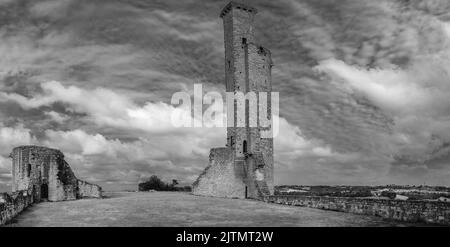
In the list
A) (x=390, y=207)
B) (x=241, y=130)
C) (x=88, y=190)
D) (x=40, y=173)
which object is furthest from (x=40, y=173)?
(x=390, y=207)

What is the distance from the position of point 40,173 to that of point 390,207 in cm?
2061

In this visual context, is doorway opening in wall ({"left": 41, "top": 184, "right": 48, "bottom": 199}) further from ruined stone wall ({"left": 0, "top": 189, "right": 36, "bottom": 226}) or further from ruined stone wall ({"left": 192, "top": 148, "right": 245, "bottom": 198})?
ruined stone wall ({"left": 192, "top": 148, "right": 245, "bottom": 198})

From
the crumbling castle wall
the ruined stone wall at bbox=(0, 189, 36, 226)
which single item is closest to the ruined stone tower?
the crumbling castle wall

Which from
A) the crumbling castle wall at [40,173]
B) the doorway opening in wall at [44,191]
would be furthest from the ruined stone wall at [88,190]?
the doorway opening in wall at [44,191]

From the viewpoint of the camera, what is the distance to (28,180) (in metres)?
24.1

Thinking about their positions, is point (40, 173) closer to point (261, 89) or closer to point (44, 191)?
point (44, 191)

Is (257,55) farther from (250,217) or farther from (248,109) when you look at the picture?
(250,217)

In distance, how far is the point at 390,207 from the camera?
1414cm

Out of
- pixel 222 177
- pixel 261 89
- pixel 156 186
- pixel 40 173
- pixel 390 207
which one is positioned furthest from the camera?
pixel 156 186

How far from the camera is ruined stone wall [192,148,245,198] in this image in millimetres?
26244

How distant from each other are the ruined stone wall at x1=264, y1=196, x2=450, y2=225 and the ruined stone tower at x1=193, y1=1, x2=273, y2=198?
7424mm

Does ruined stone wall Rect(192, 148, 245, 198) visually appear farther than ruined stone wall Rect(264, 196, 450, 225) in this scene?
Yes
